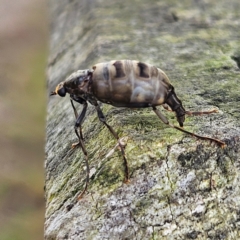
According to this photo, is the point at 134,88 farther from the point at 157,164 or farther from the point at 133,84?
the point at 157,164

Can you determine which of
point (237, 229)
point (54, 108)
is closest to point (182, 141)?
point (237, 229)

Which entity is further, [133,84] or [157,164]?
[133,84]

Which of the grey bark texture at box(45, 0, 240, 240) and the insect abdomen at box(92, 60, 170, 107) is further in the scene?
the insect abdomen at box(92, 60, 170, 107)

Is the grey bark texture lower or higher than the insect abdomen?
lower

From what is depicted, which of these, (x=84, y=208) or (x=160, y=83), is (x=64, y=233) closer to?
(x=84, y=208)

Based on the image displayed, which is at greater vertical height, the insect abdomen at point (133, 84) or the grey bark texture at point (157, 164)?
the insect abdomen at point (133, 84)

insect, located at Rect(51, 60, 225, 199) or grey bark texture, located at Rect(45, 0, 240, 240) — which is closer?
grey bark texture, located at Rect(45, 0, 240, 240)

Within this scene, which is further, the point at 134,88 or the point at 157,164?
the point at 134,88

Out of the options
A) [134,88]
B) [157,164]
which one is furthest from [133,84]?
[157,164]

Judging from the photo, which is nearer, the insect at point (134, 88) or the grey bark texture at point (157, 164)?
the grey bark texture at point (157, 164)
